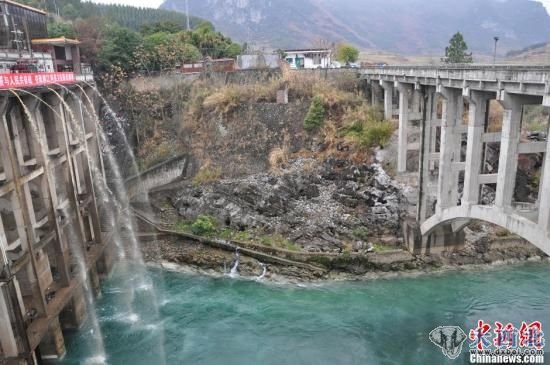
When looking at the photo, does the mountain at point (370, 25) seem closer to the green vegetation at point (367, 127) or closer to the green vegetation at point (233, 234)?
the green vegetation at point (367, 127)

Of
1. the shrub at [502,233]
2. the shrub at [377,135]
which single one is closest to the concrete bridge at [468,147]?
the shrub at [377,135]

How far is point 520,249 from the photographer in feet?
79.2

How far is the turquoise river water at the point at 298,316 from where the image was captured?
55.9ft

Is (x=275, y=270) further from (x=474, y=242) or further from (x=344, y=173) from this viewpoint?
(x=474, y=242)

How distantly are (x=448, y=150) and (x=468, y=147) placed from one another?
7.97ft

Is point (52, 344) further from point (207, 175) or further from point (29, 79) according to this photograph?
point (207, 175)

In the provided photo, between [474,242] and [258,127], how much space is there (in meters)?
17.5

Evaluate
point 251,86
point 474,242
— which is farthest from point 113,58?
point 474,242

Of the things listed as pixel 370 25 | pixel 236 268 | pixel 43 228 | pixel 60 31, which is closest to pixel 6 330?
pixel 43 228

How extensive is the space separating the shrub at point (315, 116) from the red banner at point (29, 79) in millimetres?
16675

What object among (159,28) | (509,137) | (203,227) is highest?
(159,28)

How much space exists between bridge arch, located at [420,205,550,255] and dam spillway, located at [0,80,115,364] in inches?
684

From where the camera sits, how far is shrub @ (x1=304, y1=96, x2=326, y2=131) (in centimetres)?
3172

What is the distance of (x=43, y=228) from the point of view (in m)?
18.5
